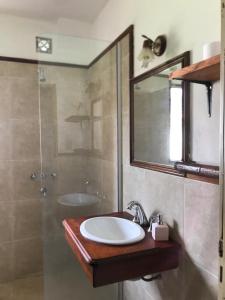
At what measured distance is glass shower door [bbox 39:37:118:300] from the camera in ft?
7.79

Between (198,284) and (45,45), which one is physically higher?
(45,45)

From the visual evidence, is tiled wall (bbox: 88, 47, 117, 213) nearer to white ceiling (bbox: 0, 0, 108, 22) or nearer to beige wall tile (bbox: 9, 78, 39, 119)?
white ceiling (bbox: 0, 0, 108, 22)

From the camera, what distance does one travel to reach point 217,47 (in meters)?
1.10

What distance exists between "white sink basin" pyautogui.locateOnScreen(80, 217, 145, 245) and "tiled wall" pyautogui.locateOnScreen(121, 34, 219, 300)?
0.17m

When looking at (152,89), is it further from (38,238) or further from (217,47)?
(38,238)

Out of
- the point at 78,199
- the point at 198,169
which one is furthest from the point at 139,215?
the point at 78,199

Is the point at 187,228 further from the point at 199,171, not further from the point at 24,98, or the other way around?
the point at 24,98

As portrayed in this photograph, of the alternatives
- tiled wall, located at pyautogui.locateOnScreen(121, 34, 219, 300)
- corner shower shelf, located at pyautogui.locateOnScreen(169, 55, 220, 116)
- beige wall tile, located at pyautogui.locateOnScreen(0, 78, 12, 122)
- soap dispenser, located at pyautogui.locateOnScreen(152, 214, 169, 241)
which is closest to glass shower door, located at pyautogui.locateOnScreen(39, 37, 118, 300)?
beige wall tile, located at pyautogui.locateOnScreen(0, 78, 12, 122)


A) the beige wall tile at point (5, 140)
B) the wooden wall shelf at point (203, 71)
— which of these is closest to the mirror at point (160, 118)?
the wooden wall shelf at point (203, 71)

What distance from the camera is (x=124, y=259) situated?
131cm

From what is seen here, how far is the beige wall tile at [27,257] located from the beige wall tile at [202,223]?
2000 millimetres

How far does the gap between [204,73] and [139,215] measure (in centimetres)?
104

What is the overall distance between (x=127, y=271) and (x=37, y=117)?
1965 millimetres

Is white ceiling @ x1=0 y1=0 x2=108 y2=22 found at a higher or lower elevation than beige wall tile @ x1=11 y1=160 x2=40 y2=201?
higher
